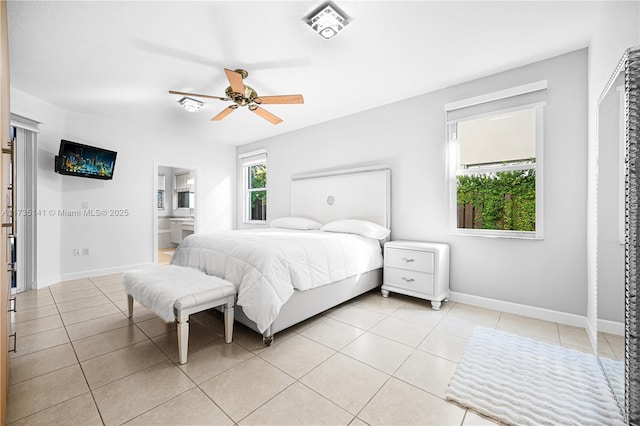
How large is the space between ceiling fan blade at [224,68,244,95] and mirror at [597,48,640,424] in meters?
2.58

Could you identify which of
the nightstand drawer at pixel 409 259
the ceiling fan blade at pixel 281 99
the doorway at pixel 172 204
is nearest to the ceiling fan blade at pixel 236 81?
the ceiling fan blade at pixel 281 99

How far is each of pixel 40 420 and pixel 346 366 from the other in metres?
1.71

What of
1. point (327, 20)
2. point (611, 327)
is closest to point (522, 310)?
point (611, 327)

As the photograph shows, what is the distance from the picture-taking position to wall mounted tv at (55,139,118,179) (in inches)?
150

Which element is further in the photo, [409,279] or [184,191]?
[184,191]

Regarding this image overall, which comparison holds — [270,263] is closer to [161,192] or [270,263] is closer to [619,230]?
[619,230]

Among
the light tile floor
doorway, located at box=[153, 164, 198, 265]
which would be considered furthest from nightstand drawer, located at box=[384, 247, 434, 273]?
doorway, located at box=[153, 164, 198, 265]

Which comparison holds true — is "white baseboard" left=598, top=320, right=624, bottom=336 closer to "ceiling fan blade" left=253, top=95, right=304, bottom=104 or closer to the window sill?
the window sill

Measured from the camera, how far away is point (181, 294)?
1944 millimetres

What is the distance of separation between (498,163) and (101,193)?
574cm

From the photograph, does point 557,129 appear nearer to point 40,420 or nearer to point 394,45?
point 394,45

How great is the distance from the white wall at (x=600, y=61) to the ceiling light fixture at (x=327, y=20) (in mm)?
1697

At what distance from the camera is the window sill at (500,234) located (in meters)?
2.72

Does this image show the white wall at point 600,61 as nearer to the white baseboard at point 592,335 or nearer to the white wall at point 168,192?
the white baseboard at point 592,335
